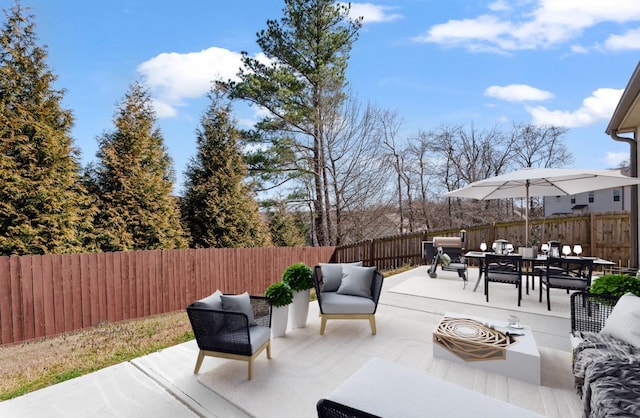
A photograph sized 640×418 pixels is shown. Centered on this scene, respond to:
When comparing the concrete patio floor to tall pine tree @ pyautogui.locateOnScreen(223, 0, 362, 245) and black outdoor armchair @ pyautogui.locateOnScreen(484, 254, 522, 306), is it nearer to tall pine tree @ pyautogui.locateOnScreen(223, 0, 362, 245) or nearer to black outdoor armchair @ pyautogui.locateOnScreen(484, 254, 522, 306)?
black outdoor armchair @ pyautogui.locateOnScreen(484, 254, 522, 306)

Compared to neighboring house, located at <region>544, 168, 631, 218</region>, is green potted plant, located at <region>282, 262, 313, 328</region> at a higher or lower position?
lower

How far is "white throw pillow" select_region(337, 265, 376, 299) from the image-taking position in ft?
12.2

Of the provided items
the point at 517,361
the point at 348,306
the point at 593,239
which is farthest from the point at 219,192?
the point at 593,239

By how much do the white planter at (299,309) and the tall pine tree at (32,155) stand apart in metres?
4.23

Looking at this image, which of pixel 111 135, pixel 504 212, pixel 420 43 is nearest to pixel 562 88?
pixel 420 43

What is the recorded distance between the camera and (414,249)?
9961mm

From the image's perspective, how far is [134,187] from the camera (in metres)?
6.61

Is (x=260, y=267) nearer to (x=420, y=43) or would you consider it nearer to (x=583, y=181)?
(x=583, y=181)

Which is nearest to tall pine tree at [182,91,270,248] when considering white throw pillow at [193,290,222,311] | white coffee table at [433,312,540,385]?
white throw pillow at [193,290,222,311]

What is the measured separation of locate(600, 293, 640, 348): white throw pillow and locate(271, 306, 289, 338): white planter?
2.92 metres

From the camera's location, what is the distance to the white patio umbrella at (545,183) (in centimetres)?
445

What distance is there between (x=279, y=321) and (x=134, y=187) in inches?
201

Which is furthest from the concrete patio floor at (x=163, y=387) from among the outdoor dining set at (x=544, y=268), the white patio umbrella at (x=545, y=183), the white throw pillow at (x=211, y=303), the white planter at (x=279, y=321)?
the white patio umbrella at (x=545, y=183)

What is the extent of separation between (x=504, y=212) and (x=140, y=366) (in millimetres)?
16927
